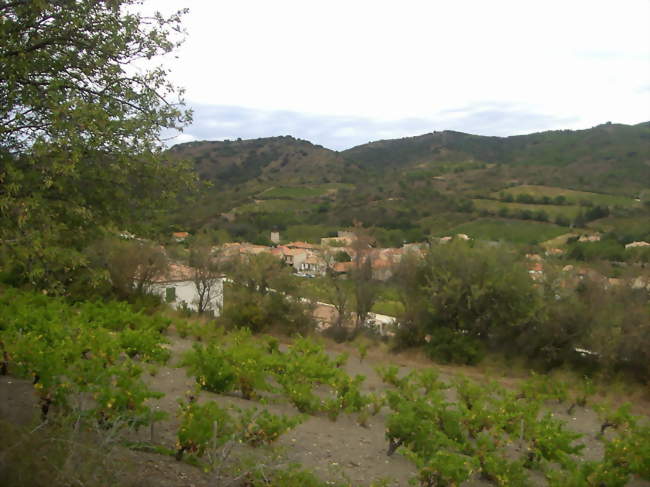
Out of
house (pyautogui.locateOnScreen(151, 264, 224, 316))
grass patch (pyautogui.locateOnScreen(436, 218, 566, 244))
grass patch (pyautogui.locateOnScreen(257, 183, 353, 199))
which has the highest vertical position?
grass patch (pyautogui.locateOnScreen(257, 183, 353, 199))

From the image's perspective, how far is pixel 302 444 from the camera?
6.61m

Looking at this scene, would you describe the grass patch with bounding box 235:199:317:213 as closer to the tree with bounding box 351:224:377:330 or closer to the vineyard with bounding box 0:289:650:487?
the tree with bounding box 351:224:377:330

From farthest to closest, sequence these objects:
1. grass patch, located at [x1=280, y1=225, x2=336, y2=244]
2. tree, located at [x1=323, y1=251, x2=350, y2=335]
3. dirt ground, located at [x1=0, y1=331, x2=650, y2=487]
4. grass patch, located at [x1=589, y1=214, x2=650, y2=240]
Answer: grass patch, located at [x1=280, y1=225, x2=336, y2=244], grass patch, located at [x1=589, y1=214, x2=650, y2=240], tree, located at [x1=323, y1=251, x2=350, y2=335], dirt ground, located at [x1=0, y1=331, x2=650, y2=487]

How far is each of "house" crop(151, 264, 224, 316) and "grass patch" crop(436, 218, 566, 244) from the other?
90.4 ft

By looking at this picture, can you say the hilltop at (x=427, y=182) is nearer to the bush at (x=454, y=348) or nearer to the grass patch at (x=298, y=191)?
the grass patch at (x=298, y=191)

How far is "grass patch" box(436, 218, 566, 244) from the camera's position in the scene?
46.0m

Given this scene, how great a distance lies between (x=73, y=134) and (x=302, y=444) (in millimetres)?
4337

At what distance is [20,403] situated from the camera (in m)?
6.00

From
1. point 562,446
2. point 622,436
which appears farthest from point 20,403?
point 622,436

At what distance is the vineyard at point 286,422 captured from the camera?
17.2ft

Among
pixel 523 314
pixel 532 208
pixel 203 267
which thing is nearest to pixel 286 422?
pixel 523 314

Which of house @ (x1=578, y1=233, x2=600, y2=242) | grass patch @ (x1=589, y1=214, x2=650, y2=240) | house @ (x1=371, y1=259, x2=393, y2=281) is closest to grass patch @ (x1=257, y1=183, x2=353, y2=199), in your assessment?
grass patch @ (x1=589, y1=214, x2=650, y2=240)

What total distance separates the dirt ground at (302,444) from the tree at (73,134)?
1.81 metres

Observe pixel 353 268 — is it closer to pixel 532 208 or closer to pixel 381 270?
pixel 381 270
